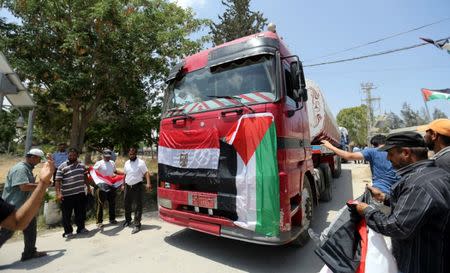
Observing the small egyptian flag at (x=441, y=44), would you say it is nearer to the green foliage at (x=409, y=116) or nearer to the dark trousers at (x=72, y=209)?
the dark trousers at (x=72, y=209)

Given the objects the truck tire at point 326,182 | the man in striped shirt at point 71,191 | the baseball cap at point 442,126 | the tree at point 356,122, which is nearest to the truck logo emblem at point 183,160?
the man in striped shirt at point 71,191

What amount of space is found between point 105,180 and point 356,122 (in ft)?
188

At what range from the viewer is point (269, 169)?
3.82 metres

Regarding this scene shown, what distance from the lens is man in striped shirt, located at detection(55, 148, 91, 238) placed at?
574 cm

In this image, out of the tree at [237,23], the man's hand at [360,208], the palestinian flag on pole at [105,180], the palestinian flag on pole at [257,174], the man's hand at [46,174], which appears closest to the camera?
the man's hand at [46,174]

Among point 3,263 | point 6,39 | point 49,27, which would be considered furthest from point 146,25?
point 3,263

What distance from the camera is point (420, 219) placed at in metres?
1.76

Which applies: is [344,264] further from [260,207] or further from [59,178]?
[59,178]

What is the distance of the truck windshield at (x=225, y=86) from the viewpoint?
13.8 feet

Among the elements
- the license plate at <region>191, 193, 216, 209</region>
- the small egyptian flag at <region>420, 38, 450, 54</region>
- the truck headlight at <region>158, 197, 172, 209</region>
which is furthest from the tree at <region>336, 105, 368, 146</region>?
the license plate at <region>191, 193, 216, 209</region>

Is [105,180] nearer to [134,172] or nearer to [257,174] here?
[134,172]

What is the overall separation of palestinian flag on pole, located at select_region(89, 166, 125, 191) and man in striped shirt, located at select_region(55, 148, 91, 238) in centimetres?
39

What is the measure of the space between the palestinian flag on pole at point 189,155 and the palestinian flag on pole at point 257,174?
0.35 m

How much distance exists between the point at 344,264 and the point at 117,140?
9.13 m
